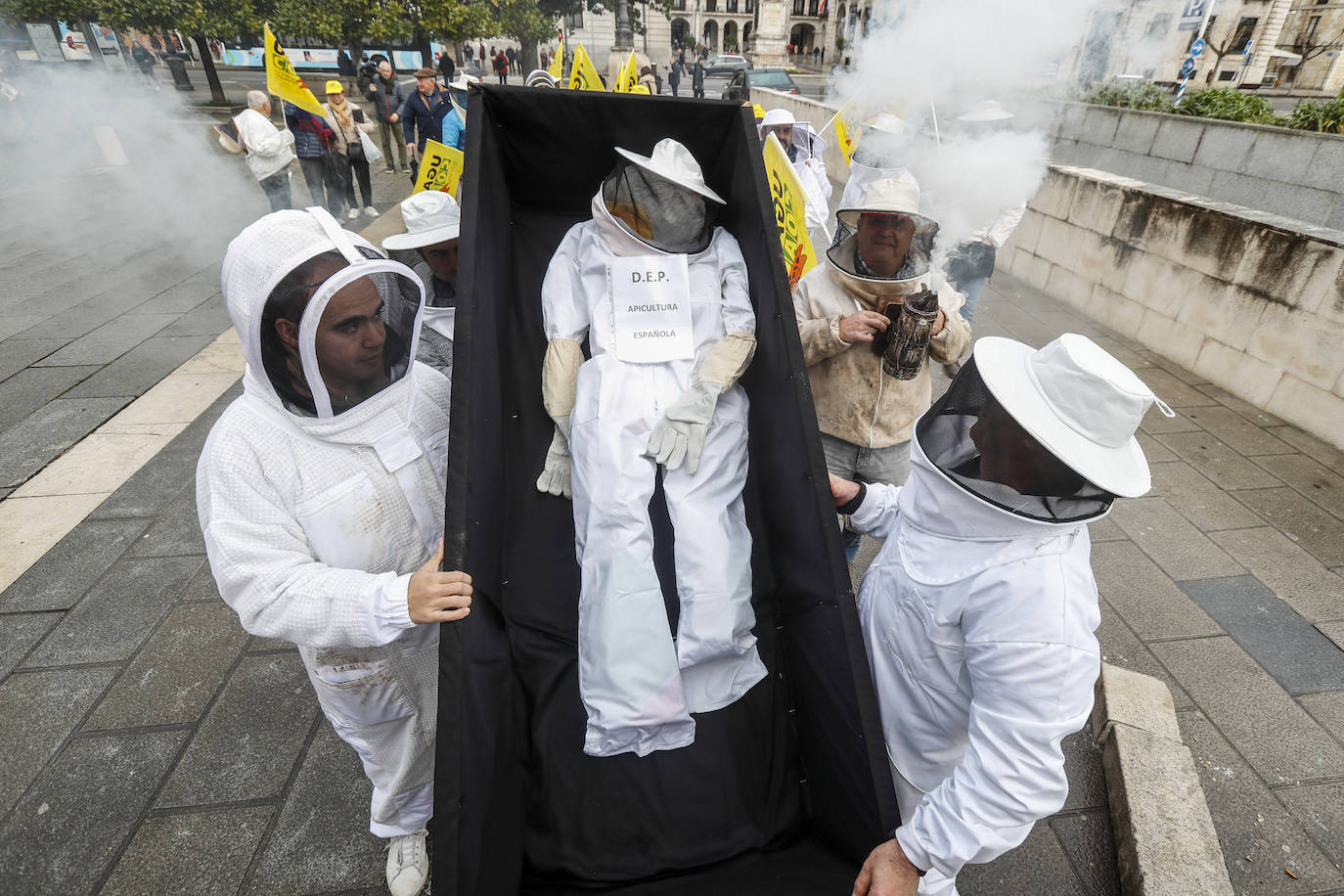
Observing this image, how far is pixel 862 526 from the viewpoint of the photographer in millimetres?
2018

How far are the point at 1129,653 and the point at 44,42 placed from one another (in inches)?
1008

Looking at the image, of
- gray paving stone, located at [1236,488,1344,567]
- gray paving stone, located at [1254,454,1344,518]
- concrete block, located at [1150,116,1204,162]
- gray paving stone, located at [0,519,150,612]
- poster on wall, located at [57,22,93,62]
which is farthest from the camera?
poster on wall, located at [57,22,93,62]

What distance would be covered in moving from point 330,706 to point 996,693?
1808 mm

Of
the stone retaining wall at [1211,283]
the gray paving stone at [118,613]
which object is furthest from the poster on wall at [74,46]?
the stone retaining wall at [1211,283]

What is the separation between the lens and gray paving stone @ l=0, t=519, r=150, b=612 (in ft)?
10.2

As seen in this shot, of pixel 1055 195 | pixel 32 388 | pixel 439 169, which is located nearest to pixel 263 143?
pixel 32 388

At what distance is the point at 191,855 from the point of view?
2.14 meters

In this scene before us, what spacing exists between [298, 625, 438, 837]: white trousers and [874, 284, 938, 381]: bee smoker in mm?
1905

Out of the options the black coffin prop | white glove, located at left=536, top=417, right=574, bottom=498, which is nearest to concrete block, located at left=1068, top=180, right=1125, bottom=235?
the black coffin prop

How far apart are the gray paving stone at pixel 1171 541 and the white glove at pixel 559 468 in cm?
337

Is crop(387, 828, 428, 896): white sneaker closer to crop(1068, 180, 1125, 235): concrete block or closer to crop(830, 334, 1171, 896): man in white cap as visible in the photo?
crop(830, 334, 1171, 896): man in white cap

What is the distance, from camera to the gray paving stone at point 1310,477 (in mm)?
3973

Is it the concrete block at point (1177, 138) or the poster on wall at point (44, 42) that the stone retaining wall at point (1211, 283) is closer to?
the concrete block at point (1177, 138)

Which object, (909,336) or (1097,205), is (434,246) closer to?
(909,336)
